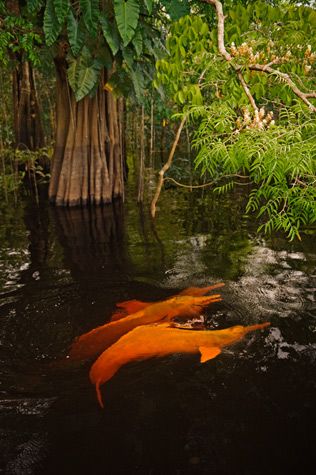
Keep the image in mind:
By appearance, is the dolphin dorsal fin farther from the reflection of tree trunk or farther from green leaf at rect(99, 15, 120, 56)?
green leaf at rect(99, 15, 120, 56)

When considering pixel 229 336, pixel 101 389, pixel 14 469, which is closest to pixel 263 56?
pixel 229 336

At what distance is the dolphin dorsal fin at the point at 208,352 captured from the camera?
3.42 metres

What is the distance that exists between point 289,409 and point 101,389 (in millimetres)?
1364

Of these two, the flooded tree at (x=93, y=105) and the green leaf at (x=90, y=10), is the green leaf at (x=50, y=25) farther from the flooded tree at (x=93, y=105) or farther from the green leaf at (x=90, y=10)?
the green leaf at (x=90, y=10)

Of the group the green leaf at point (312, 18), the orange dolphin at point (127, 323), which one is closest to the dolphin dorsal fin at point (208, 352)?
the orange dolphin at point (127, 323)

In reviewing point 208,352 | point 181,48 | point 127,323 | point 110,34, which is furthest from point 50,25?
point 208,352

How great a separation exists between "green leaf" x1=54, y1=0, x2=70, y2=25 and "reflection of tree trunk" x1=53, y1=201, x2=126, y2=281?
10.5ft

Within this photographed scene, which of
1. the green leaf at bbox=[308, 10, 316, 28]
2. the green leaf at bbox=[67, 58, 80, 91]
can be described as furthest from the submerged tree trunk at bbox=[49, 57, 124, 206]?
the green leaf at bbox=[308, 10, 316, 28]

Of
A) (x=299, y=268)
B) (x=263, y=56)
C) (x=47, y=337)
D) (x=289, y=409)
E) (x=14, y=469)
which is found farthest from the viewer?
(x=299, y=268)

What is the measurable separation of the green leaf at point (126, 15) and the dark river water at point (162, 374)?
298 cm

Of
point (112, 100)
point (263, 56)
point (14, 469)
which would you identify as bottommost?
point (14, 469)

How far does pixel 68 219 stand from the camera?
8578 mm

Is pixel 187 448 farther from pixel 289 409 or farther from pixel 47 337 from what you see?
pixel 47 337

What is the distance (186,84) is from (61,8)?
2.40 metres
